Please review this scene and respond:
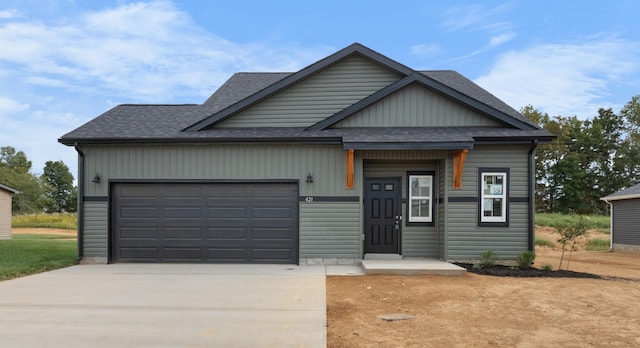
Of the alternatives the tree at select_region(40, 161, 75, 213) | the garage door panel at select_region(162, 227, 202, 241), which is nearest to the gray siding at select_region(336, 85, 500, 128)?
the garage door panel at select_region(162, 227, 202, 241)

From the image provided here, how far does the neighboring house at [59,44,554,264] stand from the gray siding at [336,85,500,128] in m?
0.03

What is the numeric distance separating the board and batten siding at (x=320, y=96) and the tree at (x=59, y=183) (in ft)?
235

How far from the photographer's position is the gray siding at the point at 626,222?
56.1ft

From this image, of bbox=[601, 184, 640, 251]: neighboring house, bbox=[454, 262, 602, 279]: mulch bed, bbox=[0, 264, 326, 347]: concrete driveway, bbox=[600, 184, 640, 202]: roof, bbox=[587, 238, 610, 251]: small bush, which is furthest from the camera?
bbox=[587, 238, 610, 251]: small bush

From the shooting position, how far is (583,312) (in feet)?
19.5

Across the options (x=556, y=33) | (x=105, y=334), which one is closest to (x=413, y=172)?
(x=105, y=334)

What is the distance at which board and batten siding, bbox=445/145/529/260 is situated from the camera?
9.98 meters

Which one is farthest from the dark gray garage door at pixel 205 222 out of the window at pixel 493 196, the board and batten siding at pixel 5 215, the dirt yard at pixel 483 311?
the board and batten siding at pixel 5 215

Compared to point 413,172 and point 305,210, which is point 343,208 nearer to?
point 305,210

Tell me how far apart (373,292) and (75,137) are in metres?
8.43

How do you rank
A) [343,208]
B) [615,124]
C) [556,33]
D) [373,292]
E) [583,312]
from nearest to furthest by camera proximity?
1. [583,312]
2. [373,292]
3. [343,208]
4. [556,33]
5. [615,124]

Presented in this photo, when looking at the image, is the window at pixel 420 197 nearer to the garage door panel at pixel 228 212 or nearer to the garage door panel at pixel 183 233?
the garage door panel at pixel 228 212

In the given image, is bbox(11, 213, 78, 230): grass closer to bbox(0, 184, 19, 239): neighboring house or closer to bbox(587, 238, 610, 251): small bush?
bbox(0, 184, 19, 239): neighboring house

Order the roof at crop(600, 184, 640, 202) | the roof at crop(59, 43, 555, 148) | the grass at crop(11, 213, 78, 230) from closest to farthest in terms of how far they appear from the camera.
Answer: the roof at crop(59, 43, 555, 148) → the roof at crop(600, 184, 640, 202) → the grass at crop(11, 213, 78, 230)
